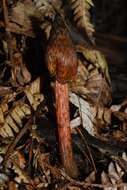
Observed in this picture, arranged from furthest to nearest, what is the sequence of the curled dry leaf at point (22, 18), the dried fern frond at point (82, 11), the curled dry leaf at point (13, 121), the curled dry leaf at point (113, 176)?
the curled dry leaf at point (22, 18)
the curled dry leaf at point (13, 121)
the curled dry leaf at point (113, 176)
the dried fern frond at point (82, 11)

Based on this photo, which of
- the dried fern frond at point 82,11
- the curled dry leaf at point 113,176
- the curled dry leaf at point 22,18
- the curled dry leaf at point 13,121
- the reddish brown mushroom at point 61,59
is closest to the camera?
the reddish brown mushroom at point 61,59

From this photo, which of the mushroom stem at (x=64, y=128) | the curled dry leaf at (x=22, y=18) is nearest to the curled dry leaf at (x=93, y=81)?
the curled dry leaf at (x=22, y=18)

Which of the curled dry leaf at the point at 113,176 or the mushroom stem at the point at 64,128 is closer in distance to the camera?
→ the mushroom stem at the point at 64,128

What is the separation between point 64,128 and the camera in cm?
328

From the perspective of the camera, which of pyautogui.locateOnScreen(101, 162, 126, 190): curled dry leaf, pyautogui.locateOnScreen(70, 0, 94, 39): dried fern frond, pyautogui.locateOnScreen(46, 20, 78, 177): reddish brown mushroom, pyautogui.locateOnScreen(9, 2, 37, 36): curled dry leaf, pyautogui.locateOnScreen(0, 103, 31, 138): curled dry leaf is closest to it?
pyautogui.locateOnScreen(46, 20, 78, 177): reddish brown mushroom

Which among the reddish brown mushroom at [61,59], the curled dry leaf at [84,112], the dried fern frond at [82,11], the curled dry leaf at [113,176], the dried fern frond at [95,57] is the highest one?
the dried fern frond at [82,11]

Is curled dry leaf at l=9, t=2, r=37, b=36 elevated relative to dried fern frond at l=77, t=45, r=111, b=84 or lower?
elevated

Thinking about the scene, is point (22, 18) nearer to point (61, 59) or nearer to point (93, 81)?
point (93, 81)

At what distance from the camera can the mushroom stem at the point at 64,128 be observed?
125 inches

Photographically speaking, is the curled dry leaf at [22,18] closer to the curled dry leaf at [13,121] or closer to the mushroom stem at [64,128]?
the curled dry leaf at [13,121]

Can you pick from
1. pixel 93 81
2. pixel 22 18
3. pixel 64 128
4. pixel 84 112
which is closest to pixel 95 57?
pixel 93 81

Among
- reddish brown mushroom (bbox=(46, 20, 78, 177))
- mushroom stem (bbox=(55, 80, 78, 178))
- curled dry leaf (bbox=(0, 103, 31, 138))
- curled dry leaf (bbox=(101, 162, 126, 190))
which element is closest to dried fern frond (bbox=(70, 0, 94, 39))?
reddish brown mushroom (bbox=(46, 20, 78, 177))

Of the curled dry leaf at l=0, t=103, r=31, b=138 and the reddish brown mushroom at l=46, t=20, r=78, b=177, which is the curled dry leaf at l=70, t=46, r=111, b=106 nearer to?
the curled dry leaf at l=0, t=103, r=31, b=138

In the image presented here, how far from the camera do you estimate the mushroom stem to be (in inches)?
125
